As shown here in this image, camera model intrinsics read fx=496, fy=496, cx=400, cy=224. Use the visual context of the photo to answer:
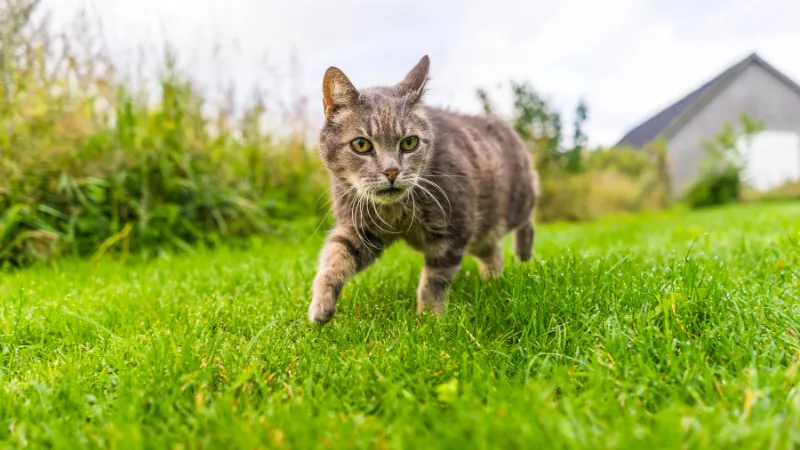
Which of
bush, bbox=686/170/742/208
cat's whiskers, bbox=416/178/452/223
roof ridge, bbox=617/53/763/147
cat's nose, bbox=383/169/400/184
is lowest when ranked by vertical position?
bush, bbox=686/170/742/208

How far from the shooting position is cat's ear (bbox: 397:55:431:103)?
253 cm

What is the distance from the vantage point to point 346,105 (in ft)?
7.98

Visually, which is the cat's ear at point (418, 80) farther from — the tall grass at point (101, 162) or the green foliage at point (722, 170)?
the green foliage at point (722, 170)

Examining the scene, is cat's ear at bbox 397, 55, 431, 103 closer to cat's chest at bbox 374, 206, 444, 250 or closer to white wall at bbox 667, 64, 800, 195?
cat's chest at bbox 374, 206, 444, 250

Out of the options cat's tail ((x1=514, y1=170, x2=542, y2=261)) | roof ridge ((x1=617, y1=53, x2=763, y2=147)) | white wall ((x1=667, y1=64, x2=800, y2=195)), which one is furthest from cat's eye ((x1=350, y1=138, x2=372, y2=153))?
white wall ((x1=667, y1=64, x2=800, y2=195))

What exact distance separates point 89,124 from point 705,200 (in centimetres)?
1613

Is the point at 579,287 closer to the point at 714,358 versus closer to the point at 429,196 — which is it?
the point at 714,358

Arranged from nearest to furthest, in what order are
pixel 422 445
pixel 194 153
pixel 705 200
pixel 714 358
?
pixel 422 445 < pixel 714 358 < pixel 194 153 < pixel 705 200

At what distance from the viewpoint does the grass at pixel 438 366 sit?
122 cm

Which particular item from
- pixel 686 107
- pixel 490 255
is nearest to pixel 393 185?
pixel 490 255

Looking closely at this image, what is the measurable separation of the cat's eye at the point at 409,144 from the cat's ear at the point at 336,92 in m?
0.30

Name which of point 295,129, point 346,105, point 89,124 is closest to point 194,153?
point 89,124

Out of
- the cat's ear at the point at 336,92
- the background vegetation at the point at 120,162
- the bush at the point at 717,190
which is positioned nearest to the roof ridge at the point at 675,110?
the bush at the point at 717,190

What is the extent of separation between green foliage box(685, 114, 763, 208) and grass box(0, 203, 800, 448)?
14.6 metres
